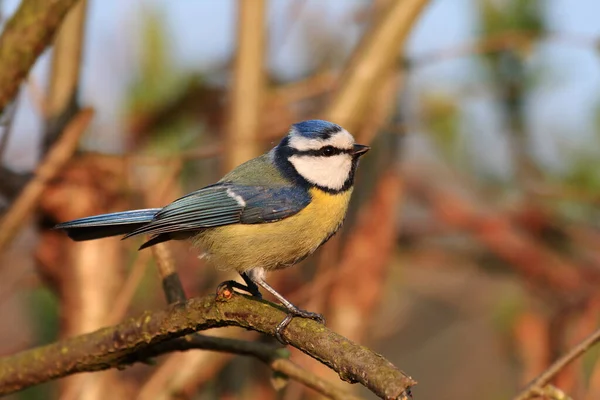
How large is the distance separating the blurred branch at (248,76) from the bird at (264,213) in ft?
1.42

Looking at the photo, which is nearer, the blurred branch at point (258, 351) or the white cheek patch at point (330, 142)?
the blurred branch at point (258, 351)

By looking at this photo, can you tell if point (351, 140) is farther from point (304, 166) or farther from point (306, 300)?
point (306, 300)

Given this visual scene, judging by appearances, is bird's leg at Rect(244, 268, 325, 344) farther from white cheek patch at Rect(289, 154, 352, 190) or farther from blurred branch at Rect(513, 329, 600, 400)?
blurred branch at Rect(513, 329, 600, 400)

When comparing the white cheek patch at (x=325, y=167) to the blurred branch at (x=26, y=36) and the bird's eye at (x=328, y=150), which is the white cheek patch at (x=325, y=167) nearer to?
the bird's eye at (x=328, y=150)

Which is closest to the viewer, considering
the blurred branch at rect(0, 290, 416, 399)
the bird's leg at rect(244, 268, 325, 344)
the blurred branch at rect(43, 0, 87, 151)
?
the blurred branch at rect(0, 290, 416, 399)

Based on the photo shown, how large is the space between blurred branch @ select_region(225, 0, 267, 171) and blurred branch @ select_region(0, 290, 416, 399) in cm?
97

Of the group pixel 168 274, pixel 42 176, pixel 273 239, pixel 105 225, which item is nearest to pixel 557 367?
pixel 273 239

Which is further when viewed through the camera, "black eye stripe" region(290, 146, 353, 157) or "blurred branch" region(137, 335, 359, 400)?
"black eye stripe" region(290, 146, 353, 157)

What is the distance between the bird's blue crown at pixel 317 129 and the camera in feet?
6.15

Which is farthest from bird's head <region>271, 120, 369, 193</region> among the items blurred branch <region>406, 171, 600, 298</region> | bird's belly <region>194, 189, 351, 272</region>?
blurred branch <region>406, 171, 600, 298</region>

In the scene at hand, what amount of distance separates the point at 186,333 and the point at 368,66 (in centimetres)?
114

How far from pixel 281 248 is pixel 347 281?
1.05 meters

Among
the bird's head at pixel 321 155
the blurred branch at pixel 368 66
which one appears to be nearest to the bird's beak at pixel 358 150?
the bird's head at pixel 321 155

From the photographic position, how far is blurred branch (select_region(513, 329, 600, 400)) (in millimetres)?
1271
